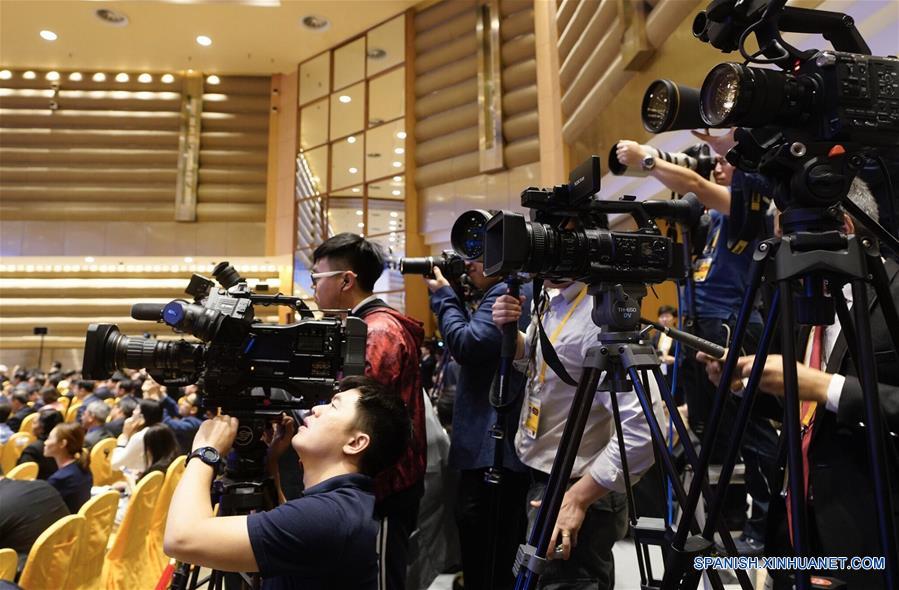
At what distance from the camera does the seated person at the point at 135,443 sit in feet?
11.5

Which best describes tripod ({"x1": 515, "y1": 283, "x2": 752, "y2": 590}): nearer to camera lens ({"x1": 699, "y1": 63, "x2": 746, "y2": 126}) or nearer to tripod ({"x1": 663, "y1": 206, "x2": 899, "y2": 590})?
tripod ({"x1": 663, "y1": 206, "x2": 899, "y2": 590})

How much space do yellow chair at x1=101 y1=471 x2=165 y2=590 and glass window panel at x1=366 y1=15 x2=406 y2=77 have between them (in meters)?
8.30

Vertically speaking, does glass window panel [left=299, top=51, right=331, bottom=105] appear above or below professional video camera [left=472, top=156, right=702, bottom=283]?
above

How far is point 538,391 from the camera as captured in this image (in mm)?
1605

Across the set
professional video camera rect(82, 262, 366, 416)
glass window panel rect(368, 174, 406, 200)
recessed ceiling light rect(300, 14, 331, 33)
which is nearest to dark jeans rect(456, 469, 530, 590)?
professional video camera rect(82, 262, 366, 416)

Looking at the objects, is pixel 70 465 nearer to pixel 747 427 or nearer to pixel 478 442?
pixel 478 442

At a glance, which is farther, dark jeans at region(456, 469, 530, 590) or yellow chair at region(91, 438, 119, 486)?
yellow chair at region(91, 438, 119, 486)

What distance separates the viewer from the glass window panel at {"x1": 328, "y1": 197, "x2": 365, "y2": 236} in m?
9.77

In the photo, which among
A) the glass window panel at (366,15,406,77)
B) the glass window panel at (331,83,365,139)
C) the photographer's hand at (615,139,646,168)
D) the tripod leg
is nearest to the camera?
the tripod leg

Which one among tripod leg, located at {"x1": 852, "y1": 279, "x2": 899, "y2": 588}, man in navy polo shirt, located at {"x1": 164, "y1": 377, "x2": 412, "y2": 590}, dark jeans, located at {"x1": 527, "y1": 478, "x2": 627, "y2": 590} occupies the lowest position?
dark jeans, located at {"x1": 527, "y1": 478, "x2": 627, "y2": 590}

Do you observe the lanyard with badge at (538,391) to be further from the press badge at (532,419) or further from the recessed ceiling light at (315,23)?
the recessed ceiling light at (315,23)

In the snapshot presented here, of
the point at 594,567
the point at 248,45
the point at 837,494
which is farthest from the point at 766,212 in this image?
the point at 248,45

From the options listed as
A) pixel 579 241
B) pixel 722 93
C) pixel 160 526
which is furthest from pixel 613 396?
pixel 160 526

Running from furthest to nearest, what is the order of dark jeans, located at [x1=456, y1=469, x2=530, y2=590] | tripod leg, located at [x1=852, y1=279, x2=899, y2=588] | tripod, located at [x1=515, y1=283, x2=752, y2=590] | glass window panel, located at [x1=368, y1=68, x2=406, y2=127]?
glass window panel, located at [x1=368, y1=68, x2=406, y2=127] → dark jeans, located at [x1=456, y1=469, x2=530, y2=590] → tripod, located at [x1=515, y1=283, x2=752, y2=590] → tripod leg, located at [x1=852, y1=279, x2=899, y2=588]
